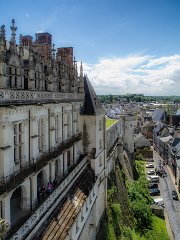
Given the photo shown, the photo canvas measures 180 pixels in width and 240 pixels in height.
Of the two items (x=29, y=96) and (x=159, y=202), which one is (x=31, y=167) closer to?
(x=29, y=96)

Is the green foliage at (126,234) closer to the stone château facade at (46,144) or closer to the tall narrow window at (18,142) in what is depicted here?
the stone château facade at (46,144)

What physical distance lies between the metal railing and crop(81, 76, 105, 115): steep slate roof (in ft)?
17.2

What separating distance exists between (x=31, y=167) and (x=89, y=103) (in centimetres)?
1613

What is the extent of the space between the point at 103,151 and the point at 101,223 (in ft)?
29.9

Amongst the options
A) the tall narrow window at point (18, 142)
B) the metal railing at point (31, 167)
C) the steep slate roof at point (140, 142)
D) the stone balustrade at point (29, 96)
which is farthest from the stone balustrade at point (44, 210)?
the steep slate roof at point (140, 142)

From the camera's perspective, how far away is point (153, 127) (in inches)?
4737

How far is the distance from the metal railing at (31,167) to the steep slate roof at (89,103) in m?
5.25

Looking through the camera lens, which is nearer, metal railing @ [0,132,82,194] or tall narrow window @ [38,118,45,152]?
metal railing @ [0,132,82,194]

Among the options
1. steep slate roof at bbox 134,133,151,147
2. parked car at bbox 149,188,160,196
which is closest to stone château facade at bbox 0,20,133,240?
parked car at bbox 149,188,160,196

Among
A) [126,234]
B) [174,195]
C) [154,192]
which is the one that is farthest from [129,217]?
[174,195]

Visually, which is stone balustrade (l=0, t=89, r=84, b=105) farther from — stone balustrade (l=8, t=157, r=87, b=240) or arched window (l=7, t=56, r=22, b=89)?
stone balustrade (l=8, t=157, r=87, b=240)

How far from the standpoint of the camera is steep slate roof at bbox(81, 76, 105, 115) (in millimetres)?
35156

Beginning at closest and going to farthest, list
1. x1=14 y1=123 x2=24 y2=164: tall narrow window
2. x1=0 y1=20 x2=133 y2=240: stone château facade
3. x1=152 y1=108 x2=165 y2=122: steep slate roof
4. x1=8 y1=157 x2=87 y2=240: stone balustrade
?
x1=8 y1=157 x2=87 y2=240: stone balustrade < x1=0 y1=20 x2=133 y2=240: stone château facade < x1=14 y1=123 x2=24 y2=164: tall narrow window < x1=152 y1=108 x2=165 y2=122: steep slate roof

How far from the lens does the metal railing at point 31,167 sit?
17734mm
